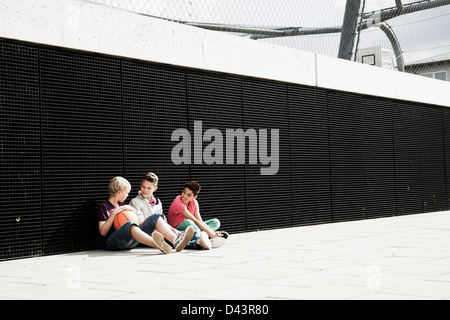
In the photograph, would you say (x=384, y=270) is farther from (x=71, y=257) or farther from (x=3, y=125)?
(x=3, y=125)

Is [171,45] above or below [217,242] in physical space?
above

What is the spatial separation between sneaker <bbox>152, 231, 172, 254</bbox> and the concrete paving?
0.10 m

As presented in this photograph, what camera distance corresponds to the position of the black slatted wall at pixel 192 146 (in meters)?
7.57

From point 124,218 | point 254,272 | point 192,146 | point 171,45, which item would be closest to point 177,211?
point 124,218

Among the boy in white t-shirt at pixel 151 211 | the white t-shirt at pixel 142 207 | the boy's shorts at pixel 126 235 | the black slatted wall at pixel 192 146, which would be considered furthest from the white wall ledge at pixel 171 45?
the boy's shorts at pixel 126 235

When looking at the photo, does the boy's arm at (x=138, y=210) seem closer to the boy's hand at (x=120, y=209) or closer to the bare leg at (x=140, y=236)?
the boy's hand at (x=120, y=209)

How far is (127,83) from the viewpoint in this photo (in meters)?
8.88

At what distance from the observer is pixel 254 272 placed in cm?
578

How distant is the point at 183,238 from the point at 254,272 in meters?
1.94

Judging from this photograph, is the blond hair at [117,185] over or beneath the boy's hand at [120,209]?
over

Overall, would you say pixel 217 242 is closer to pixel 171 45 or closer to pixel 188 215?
pixel 188 215

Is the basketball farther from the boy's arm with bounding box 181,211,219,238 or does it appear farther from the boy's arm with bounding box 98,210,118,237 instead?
the boy's arm with bounding box 181,211,219,238

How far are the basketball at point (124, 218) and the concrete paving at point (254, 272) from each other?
15.4 inches
